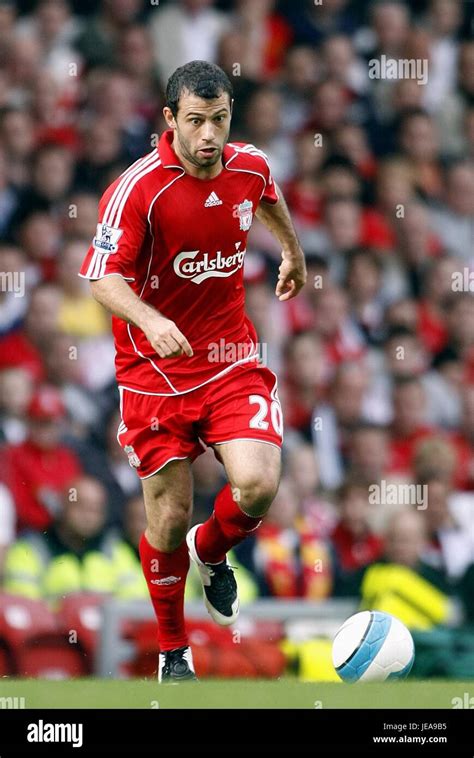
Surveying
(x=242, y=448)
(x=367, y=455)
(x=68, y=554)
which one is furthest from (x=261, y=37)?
(x=242, y=448)

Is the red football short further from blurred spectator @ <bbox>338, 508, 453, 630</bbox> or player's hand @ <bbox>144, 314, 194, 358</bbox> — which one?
blurred spectator @ <bbox>338, 508, 453, 630</bbox>

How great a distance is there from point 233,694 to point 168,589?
2.08 ft

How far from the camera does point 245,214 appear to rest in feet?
17.4

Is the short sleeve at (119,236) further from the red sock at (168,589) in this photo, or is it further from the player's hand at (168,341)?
the red sock at (168,589)

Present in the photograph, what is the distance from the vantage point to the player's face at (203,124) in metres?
4.91

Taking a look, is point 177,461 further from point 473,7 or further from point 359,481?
point 473,7

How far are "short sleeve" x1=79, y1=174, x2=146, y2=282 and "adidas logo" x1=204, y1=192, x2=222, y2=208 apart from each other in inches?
Result: 9.8

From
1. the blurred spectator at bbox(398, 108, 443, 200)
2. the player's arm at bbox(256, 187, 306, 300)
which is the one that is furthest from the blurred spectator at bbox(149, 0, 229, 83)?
the player's arm at bbox(256, 187, 306, 300)

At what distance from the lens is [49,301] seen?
24.8 feet

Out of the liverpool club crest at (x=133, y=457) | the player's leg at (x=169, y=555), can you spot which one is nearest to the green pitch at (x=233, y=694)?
the player's leg at (x=169, y=555)

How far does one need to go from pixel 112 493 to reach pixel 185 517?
1.88 meters

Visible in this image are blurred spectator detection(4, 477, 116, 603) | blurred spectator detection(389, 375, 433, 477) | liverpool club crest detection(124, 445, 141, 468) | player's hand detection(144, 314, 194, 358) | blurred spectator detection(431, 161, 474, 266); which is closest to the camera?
player's hand detection(144, 314, 194, 358)

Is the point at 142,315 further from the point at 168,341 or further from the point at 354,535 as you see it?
the point at 354,535

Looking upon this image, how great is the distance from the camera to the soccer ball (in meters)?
5.23
